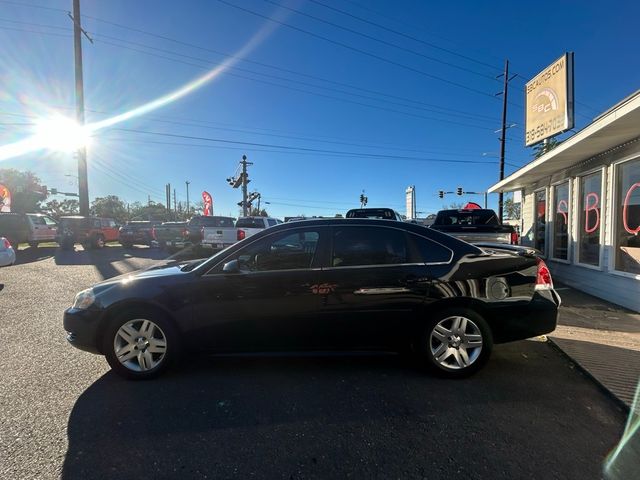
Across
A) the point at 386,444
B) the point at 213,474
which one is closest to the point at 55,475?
the point at 213,474

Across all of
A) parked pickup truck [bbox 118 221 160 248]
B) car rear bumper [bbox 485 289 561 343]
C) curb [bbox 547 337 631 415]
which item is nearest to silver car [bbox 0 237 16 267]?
parked pickup truck [bbox 118 221 160 248]

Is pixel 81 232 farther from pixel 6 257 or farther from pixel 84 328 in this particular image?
pixel 84 328

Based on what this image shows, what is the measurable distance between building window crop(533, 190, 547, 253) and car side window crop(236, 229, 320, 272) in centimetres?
986

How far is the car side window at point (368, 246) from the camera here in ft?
12.3

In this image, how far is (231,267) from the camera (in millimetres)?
3609

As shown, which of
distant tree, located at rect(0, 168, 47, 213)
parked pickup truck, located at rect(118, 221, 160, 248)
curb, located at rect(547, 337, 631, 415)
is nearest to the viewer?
curb, located at rect(547, 337, 631, 415)

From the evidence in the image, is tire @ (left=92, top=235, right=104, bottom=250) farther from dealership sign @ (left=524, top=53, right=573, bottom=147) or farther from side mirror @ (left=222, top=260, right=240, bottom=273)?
dealership sign @ (left=524, top=53, right=573, bottom=147)

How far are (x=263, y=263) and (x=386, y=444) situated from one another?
6.57 feet

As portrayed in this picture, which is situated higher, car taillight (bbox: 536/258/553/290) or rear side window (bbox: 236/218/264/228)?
rear side window (bbox: 236/218/264/228)

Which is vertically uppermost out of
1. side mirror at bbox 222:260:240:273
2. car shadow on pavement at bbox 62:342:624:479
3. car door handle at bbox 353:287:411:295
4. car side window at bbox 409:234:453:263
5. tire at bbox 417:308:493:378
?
car side window at bbox 409:234:453:263

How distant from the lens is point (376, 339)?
3.68 m

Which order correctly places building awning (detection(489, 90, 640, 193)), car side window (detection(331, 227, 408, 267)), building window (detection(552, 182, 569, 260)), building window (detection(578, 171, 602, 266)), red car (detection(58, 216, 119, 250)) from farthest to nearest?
1. red car (detection(58, 216, 119, 250))
2. building window (detection(552, 182, 569, 260))
3. building window (detection(578, 171, 602, 266))
4. building awning (detection(489, 90, 640, 193))
5. car side window (detection(331, 227, 408, 267))

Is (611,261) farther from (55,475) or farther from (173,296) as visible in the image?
(55,475)

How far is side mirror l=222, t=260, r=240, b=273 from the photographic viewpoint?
142 inches
